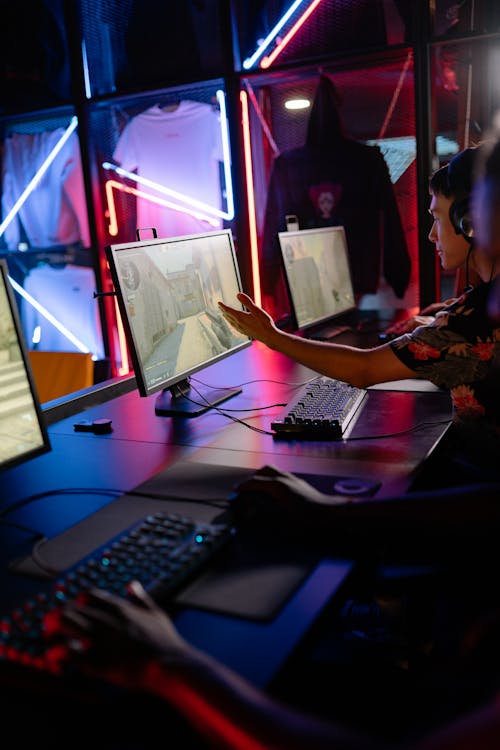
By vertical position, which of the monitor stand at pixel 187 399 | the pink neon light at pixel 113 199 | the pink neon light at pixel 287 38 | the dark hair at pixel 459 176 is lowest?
the monitor stand at pixel 187 399

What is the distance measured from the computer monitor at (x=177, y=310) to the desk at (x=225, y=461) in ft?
0.38

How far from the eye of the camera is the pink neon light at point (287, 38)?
139 inches

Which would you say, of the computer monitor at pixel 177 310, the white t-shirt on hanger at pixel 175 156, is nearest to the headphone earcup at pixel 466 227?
the computer monitor at pixel 177 310

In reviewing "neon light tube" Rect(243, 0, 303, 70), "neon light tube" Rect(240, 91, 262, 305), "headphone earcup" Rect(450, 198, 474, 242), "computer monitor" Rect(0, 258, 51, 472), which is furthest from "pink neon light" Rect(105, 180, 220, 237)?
"computer monitor" Rect(0, 258, 51, 472)

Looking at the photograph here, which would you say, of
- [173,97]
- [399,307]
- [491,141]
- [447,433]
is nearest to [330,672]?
[447,433]

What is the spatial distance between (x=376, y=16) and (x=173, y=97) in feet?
4.01

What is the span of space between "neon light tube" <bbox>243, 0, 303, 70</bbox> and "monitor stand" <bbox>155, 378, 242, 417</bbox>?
227cm

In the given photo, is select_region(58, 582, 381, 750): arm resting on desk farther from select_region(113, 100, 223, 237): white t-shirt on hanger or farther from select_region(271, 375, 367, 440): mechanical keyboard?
select_region(113, 100, 223, 237): white t-shirt on hanger

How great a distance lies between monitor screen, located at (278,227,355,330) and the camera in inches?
107

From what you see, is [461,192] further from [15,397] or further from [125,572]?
[125,572]

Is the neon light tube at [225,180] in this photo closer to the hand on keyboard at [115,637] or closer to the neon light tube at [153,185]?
the neon light tube at [153,185]

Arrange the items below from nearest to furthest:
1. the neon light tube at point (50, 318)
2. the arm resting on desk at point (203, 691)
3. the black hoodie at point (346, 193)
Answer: the arm resting on desk at point (203, 691)
the black hoodie at point (346, 193)
the neon light tube at point (50, 318)

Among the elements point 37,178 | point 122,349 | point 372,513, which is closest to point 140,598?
point 372,513

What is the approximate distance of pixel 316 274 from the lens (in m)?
2.94
